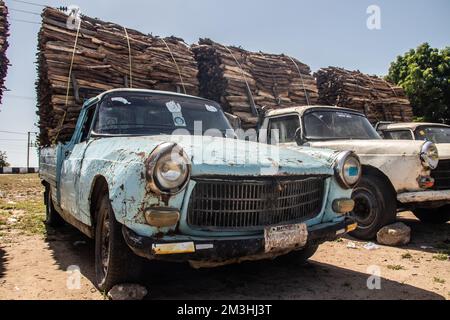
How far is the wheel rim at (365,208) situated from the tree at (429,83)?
50.9ft

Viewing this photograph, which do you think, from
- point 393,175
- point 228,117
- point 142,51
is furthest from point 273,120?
point 142,51

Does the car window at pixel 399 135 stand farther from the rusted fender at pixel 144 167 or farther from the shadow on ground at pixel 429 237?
the rusted fender at pixel 144 167

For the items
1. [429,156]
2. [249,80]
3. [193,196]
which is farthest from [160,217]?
[249,80]

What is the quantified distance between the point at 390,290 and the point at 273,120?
3.74 meters

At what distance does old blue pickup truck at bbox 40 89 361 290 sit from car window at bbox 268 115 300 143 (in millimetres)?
2424

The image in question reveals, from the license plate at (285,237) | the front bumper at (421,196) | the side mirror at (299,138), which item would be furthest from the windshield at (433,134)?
the license plate at (285,237)

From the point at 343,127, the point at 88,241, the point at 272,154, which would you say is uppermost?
the point at 343,127

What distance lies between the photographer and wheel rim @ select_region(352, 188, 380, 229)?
5.22 m

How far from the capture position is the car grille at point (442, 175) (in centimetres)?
526

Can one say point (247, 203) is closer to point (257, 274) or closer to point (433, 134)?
point (257, 274)

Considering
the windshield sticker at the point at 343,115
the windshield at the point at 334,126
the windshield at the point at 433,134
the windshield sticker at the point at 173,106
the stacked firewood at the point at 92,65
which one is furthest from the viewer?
the windshield at the point at 433,134
